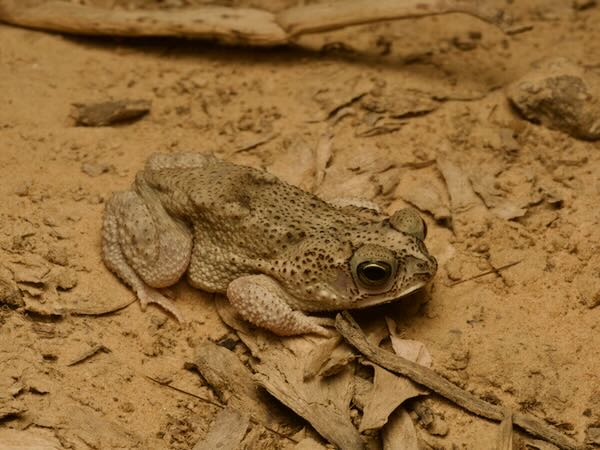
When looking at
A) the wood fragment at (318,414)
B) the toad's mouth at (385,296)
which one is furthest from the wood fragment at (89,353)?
the toad's mouth at (385,296)

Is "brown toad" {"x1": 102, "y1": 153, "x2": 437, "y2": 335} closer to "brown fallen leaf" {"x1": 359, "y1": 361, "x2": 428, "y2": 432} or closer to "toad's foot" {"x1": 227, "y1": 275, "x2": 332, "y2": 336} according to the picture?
"toad's foot" {"x1": 227, "y1": 275, "x2": 332, "y2": 336}

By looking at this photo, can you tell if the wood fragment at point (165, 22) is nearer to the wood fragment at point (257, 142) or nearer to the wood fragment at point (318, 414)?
the wood fragment at point (257, 142)

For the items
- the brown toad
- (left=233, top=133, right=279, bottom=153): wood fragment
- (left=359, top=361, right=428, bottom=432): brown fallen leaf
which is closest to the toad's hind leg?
the brown toad

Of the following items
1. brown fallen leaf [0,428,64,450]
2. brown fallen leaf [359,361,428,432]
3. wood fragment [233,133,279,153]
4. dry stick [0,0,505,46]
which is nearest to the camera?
brown fallen leaf [0,428,64,450]

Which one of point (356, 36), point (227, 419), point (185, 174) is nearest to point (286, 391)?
point (227, 419)

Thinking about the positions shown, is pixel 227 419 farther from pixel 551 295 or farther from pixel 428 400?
pixel 551 295

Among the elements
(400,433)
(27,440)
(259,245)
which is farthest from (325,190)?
(27,440)
